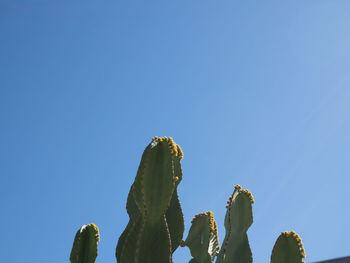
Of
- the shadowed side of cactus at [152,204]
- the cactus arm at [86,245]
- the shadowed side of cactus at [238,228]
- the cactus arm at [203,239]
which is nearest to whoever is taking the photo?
the shadowed side of cactus at [152,204]

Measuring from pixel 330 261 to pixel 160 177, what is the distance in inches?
136

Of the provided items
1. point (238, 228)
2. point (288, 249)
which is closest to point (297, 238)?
point (288, 249)

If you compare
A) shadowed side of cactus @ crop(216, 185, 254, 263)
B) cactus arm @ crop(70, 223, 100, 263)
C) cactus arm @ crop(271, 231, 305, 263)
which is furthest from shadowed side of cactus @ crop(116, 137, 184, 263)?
shadowed side of cactus @ crop(216, 185, 254, 263)

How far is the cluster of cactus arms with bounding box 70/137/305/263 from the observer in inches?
68.7

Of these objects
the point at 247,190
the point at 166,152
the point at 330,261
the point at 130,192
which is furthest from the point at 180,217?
the point at 330,261

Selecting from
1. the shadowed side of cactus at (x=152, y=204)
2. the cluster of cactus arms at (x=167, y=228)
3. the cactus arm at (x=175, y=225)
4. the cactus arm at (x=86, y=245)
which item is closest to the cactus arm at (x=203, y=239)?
the cluster of cactus arms at (x=167, y=228)

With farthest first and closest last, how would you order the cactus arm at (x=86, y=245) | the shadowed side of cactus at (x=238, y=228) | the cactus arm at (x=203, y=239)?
the cactus arm at (x=203, y=239), the shadowed side of cactus at (x=238, y=228), the cactus arm at (x=86, y=245)

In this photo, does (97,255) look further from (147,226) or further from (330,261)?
(330,261)

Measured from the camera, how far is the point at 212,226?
8.55 feet

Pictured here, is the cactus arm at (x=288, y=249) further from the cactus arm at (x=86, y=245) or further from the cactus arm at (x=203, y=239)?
the cactus arm at (x=86, y=245)

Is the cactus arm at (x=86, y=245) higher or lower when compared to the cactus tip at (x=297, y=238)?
higher

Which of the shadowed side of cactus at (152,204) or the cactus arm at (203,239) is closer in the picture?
the shadowed side of cactus at (152,204)

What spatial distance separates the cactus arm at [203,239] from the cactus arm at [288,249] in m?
0.60

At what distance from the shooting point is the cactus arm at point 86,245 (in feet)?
7.14
